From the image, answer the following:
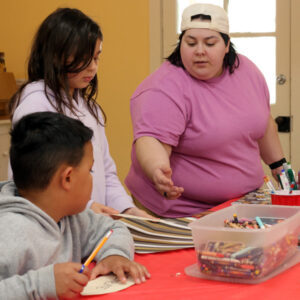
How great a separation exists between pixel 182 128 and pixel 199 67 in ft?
0.73

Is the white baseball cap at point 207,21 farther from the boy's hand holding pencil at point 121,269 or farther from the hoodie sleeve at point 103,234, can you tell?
the boy's hand holding pencil at point 121,269

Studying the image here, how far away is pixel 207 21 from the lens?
6.16 feet

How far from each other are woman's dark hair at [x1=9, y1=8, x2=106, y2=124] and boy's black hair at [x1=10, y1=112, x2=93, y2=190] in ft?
1.39

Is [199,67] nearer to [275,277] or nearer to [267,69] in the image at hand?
[275,277]

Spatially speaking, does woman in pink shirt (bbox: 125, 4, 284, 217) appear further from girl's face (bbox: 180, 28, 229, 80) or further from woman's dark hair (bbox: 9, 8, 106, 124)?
woman's dark hair (bbox: 9, 8, 106, 124)

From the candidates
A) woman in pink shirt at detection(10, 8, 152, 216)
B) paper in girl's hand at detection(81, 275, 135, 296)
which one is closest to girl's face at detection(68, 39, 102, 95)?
woman in pink shirt at detection(10, 8, 152, 216)

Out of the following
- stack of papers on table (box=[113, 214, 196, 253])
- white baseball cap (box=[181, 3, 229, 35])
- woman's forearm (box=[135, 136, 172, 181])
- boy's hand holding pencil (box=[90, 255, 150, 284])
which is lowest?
stack of papers on table (box=[113, 214, 196, 253])

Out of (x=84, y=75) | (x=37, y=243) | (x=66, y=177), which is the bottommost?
(x=37, y=243)

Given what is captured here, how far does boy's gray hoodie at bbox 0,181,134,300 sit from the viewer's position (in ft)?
3.23

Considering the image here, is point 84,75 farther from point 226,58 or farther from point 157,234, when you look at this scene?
point 226,58

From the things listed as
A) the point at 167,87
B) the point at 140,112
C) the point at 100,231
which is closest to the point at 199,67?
the point at 167,87

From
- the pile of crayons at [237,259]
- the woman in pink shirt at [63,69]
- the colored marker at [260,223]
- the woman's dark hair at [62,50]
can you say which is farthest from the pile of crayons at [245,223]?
the woman's dark hair at [62,50]

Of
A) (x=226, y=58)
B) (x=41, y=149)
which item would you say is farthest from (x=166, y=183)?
(x=226, y=58)

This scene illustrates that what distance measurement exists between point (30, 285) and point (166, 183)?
0.67 metres
